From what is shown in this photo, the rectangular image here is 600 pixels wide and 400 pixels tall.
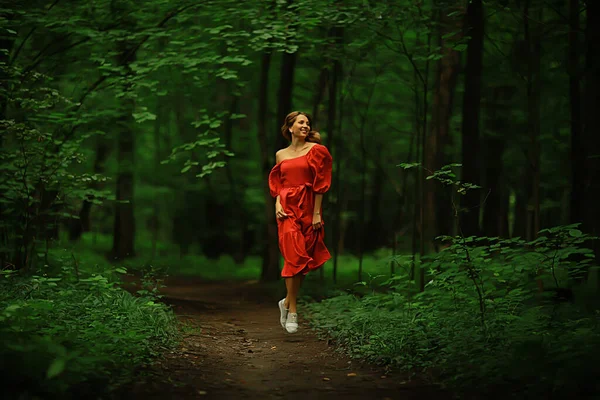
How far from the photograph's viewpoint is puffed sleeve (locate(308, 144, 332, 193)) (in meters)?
7.28

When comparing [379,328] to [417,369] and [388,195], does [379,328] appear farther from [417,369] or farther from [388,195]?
[388,195]

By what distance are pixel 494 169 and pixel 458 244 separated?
1328 cm

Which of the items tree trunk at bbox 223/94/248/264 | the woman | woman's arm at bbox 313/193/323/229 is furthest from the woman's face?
tree trunk at bbox 223/94/248/264

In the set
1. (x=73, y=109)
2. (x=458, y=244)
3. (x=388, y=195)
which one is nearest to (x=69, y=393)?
(x=458, y=244)

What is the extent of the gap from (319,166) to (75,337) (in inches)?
140

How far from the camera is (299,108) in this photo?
955 inches

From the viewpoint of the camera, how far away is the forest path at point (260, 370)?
4.44 m

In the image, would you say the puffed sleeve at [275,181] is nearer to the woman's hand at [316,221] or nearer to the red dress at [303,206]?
the red dress at [303,206]

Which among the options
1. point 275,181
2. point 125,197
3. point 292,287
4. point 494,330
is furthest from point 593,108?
point 125,197

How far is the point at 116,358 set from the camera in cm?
474

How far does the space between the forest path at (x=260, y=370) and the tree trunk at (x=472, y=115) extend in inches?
157

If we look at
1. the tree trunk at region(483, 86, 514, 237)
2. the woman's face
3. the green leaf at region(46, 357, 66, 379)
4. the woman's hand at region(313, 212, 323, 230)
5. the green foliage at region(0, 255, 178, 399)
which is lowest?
the green foliage at region(0, 255, 178, 399)

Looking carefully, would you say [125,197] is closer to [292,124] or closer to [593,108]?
[292,124]

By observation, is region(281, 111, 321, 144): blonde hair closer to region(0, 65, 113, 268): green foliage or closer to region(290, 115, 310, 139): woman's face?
region(290, 115, 310, 139): woman's face
